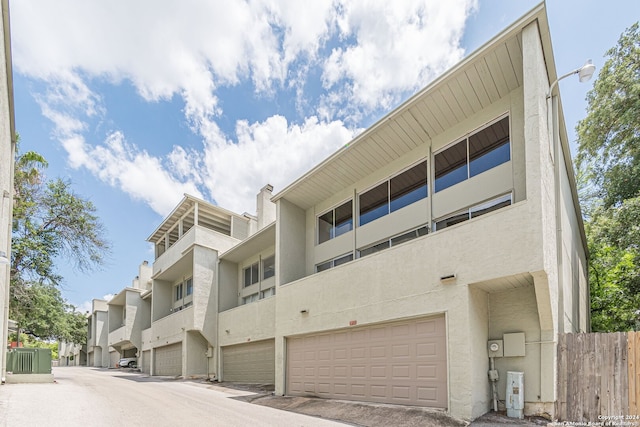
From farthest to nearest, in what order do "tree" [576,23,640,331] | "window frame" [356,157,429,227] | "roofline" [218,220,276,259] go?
"roofline" [218,220,276,259] < "tree" [576,23,640,331] < "window frame" [356,157,429,227]

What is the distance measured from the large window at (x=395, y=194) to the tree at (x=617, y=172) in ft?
26.3

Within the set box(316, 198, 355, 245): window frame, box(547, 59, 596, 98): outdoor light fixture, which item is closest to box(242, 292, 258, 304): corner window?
box(316, 198, 355, 245): window frame

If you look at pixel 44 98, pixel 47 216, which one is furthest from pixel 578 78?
pixel 47 216

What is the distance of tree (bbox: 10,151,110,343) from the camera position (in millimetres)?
18184

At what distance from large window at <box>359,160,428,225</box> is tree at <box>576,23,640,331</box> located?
8.03m

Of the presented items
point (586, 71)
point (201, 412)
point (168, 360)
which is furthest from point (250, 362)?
point (586, 71)

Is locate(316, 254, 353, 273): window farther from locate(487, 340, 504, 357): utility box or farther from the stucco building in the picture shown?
locate(487, 340, 504, 357): utility box

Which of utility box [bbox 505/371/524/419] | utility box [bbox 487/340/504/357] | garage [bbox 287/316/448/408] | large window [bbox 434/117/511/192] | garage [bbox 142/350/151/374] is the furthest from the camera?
garage [bbox 142/350/151/374]

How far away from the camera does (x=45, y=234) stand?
63.6 feet

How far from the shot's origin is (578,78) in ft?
26.8

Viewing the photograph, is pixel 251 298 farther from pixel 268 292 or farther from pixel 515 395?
pixel 515 395

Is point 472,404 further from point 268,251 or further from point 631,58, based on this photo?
point 631,58

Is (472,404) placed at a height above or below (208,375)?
above

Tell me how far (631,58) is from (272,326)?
17.4 metres
